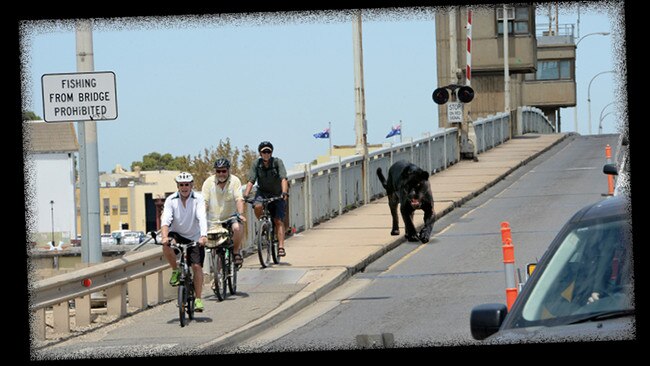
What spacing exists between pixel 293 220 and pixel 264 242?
4.28 m

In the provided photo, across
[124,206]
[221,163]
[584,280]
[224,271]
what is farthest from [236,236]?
[124,206]

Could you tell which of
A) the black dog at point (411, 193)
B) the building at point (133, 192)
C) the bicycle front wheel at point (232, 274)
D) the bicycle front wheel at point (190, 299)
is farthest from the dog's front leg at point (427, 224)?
the building at point (133, 192)

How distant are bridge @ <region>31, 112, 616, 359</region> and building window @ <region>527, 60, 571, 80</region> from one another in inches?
2129

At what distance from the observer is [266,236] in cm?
1853

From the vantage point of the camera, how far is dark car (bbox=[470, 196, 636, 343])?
447cm

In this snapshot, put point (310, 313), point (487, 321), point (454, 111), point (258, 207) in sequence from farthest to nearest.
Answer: point (454, 111) < point (258, 207) < point (310, 313) < point (487, 321)

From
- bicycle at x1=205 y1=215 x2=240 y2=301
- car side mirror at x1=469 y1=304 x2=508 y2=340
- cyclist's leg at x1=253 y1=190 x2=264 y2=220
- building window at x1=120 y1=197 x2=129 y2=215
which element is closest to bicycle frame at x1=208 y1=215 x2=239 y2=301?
bicycle at x1=205 y1=215 x2=240 y2=301

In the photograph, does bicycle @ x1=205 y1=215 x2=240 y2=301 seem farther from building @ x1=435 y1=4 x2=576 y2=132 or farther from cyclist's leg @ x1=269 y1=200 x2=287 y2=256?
building @ x1=435 y1=4 x2=576 y2=132

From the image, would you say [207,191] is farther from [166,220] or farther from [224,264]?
[166,220]

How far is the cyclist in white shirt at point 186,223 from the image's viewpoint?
13826 millimetres

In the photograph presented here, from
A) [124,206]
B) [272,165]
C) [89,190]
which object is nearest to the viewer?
[89,190]

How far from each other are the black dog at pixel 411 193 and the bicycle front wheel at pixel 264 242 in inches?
114

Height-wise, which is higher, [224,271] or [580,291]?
[580,291]

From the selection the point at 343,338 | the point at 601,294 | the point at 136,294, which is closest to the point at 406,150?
the point at 136,294
